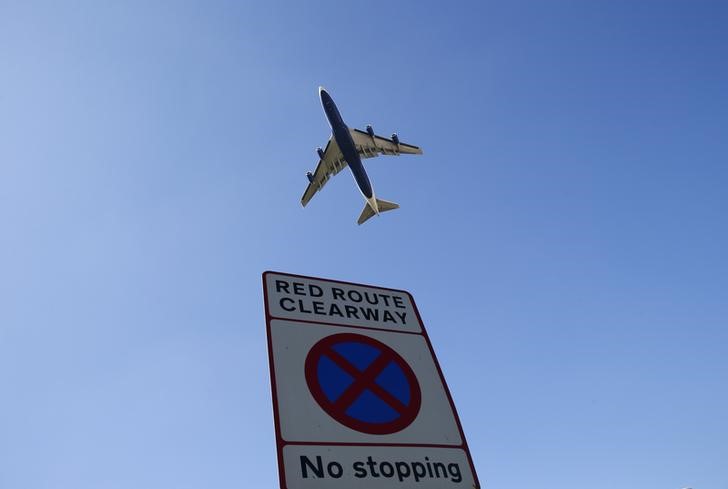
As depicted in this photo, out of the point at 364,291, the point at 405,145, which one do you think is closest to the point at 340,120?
the point at 405,145

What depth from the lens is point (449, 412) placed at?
2.90 metres

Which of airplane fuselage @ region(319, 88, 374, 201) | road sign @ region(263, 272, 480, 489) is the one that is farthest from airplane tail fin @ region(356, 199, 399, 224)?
road sign @ region(263, 272, 480, 489)

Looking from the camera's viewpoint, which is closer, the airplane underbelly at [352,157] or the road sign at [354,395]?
the road sign at [354,395]

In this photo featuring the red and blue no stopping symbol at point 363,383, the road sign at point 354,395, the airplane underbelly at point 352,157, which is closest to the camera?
the road sign at point 354,395

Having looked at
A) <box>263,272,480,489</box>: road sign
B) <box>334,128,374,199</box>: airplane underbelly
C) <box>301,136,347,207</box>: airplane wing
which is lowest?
<box>263,272,480,489</box>: road sign

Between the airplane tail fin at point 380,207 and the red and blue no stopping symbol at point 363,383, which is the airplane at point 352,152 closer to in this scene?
the airplane tail fin at point 380,207

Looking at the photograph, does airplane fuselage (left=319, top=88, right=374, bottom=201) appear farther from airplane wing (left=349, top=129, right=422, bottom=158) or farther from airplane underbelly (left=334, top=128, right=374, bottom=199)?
airplane wing (left=349, top=129, right=422, bottom=158)

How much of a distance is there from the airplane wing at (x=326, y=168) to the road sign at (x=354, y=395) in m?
37.5

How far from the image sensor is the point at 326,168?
4275cm

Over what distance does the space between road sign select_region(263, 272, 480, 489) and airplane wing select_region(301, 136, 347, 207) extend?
37544 millimetres

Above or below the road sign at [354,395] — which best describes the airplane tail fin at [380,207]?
above

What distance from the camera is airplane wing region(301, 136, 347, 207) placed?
40.8 metres

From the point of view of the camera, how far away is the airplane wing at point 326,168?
40812mm

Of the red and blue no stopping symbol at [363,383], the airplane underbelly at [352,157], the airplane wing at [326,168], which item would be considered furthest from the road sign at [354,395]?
the airplane wing at [326,168]
